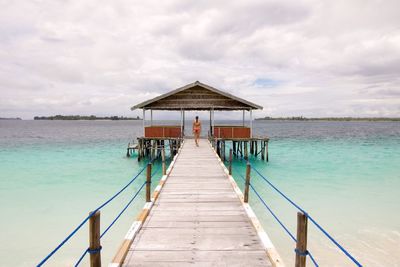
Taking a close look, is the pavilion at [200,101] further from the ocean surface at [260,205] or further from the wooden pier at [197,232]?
the wooden pier at [197,232]

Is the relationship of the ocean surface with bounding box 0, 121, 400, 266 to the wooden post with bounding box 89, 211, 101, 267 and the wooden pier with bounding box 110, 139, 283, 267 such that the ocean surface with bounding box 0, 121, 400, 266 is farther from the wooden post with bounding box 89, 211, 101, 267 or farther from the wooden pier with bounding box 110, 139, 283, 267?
the wooden post with bounding box 89, 211, 101, 267

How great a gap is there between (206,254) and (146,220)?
1.78m

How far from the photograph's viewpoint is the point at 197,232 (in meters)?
4.96

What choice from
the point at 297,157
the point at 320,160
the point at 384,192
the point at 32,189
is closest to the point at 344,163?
the point at 320,160

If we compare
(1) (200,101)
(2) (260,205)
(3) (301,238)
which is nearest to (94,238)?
(3) (301,238)

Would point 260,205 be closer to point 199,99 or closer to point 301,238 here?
point 301,238

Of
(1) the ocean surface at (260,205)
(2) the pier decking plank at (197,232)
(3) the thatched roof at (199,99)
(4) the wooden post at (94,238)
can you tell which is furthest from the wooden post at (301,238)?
(3) the thatched roof at (199,99)

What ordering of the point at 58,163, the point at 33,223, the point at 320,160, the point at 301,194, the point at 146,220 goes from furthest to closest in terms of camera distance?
the point at 320,160 < the point at 58,163 < the point at 301,194 < the point at 33,223 < the point at 146,220

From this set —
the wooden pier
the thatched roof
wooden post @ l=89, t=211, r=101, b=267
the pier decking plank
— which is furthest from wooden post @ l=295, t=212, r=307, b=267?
the thatched roof

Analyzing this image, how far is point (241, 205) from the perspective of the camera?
6.46 meters

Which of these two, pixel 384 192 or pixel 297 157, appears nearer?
pixel 384 192

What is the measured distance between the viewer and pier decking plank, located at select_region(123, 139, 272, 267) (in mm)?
4051

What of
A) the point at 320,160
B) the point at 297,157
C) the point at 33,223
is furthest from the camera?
the point at 297,157

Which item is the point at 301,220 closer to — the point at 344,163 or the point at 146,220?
the point at 146,220
